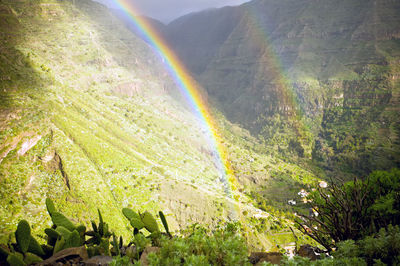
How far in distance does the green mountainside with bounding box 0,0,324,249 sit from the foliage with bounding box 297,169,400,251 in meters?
10.6

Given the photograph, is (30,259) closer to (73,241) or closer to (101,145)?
(73,241)

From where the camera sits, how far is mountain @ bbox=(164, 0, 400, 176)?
99.8 metres

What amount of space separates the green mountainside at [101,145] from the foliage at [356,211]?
10.6 m

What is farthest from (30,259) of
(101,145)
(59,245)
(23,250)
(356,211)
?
(101,145)

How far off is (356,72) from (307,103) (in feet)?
101

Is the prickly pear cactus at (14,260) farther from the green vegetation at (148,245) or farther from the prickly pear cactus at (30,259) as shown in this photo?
the prickly pear cactus at (30,259)

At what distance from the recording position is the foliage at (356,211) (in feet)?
23.5

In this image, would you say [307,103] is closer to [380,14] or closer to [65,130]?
[380,14]

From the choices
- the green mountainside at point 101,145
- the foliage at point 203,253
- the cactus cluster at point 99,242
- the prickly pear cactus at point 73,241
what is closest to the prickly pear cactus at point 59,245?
the prickly pear cactus at point 73,241

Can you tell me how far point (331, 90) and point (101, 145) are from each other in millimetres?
132445

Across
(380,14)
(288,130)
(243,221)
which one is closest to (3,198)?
(243,221)

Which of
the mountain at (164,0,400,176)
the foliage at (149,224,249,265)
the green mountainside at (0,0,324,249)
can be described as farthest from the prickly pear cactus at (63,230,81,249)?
the mountain at (164,0,400,176)

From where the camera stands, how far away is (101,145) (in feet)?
155

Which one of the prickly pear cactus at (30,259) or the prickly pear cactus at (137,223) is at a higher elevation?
the prickly pear cactus at (30,259)
